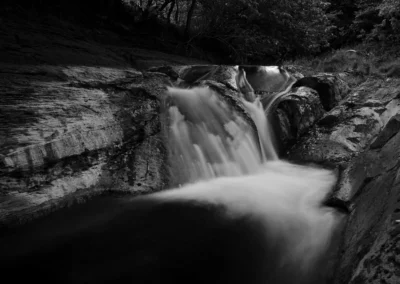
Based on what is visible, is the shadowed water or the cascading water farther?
the cascading water

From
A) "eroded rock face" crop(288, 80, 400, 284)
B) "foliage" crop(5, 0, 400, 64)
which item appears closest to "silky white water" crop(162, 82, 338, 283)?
"eroded rock face" crop(288, 80, 400, 284)

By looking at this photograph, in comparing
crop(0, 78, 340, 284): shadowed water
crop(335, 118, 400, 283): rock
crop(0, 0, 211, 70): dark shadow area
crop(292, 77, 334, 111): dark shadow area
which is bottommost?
crop(0, 78, 340, 284): shadowed water

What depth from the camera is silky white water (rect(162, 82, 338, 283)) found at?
136 inches

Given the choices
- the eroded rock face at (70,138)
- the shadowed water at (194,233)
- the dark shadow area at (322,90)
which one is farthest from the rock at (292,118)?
the eroded rock face at (70,138)

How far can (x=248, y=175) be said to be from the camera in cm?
545

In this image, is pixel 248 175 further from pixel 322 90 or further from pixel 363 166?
pixel 322 90

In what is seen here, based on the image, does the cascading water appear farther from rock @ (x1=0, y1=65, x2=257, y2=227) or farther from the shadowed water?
rock @ (x1=0, y1=65, x2=257, y2=227)

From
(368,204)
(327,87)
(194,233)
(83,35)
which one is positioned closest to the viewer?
(368,204)

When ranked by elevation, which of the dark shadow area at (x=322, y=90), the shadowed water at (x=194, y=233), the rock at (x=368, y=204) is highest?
the dark shadow area at (x=322, y=90)

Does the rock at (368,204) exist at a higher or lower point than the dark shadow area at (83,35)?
lower

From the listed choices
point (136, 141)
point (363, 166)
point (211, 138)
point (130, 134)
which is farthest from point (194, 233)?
point (211, 138)

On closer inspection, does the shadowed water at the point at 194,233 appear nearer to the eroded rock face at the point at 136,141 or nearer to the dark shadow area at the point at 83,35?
the eroded rock face at the point at 136,141

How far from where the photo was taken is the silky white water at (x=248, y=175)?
346cm

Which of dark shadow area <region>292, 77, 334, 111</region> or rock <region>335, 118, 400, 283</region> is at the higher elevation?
dark shadow area <region>292, 77, 334, 111</region>
